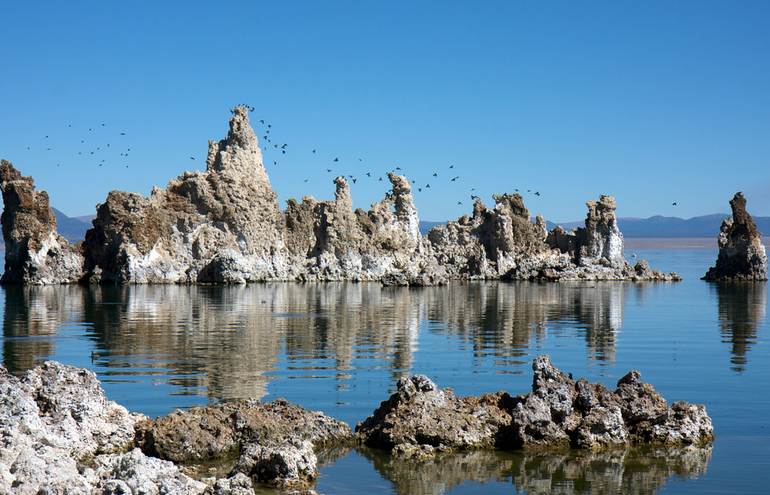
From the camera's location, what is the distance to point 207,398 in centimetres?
2462

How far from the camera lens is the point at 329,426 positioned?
20.1 metres

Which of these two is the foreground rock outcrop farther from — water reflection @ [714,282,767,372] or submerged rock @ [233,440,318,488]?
water reflection @ [714,282,767,372]

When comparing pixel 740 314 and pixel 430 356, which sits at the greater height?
pixel 740 314

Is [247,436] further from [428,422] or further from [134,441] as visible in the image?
A: [428,422]

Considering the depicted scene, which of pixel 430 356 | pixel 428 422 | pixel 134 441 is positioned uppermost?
pixel 428 422

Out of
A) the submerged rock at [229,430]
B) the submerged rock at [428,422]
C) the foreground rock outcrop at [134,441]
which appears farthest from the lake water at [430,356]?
the foreground rock outcrop at [134,441]

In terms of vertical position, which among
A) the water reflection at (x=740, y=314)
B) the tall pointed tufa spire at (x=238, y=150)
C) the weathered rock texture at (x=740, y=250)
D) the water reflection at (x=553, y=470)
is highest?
the tall pointed tufa spire at (x=238, y=150)

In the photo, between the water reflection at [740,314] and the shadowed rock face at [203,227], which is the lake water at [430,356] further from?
the shadowed rock face at [203,227]

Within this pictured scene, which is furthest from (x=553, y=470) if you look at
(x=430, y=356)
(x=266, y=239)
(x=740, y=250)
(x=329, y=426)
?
(x=740, y=250)

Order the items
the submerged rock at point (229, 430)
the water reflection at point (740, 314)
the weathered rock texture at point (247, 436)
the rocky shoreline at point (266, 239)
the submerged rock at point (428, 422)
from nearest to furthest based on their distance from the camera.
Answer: the weathered rock texture at point (247, 436) < the submerged rock at point (229, 430) < the submerged rock at point (428, 422) < the water reflection at point (740, 314) < the rocky shoreline at point (266, 239)

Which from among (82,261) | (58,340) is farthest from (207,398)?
(82,261)

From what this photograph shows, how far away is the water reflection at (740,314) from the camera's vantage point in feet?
128

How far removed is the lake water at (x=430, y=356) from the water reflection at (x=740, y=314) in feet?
0.49

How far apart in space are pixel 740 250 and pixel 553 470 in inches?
3772
